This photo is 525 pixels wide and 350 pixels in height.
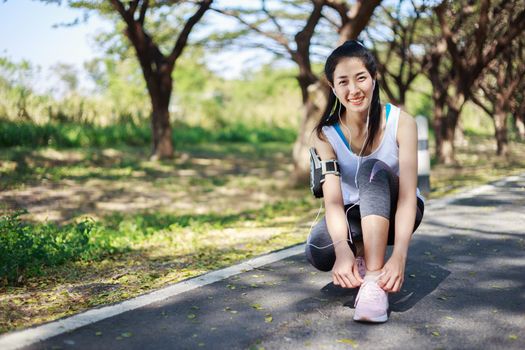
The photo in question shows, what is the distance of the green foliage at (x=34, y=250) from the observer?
4250 millimetres

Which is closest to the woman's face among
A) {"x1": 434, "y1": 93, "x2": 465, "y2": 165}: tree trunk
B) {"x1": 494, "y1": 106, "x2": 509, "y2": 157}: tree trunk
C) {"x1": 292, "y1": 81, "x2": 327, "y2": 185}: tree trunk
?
{"x1": 292, "y1": 81, "x2": 327, "y2": 185}: tree trunk

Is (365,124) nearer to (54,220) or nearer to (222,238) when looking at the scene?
(222,238)

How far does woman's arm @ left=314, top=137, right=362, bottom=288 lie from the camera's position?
3.20 m

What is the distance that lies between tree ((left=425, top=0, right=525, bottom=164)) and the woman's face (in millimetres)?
9776

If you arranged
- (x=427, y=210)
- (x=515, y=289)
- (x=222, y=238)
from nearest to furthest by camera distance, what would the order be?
(x=515, y=289)
(x=222, y=238)
(x=427, y=210)

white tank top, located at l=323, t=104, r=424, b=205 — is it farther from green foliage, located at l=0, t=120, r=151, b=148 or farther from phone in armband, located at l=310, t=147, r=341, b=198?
green foliage, located at l=0, t=120, r=151, b=148

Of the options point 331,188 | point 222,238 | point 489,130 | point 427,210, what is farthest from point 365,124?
point 489,130

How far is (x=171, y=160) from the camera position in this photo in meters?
14.2

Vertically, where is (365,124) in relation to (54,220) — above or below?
above

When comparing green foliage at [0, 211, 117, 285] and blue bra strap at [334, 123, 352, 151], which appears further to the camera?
green foliage at [0, 211, 117, 285]

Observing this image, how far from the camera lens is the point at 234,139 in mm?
21688

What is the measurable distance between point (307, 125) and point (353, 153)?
6.79 meters

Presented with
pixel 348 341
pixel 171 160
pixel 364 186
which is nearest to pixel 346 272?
pixel 348 341

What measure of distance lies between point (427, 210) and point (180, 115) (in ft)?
57.7
